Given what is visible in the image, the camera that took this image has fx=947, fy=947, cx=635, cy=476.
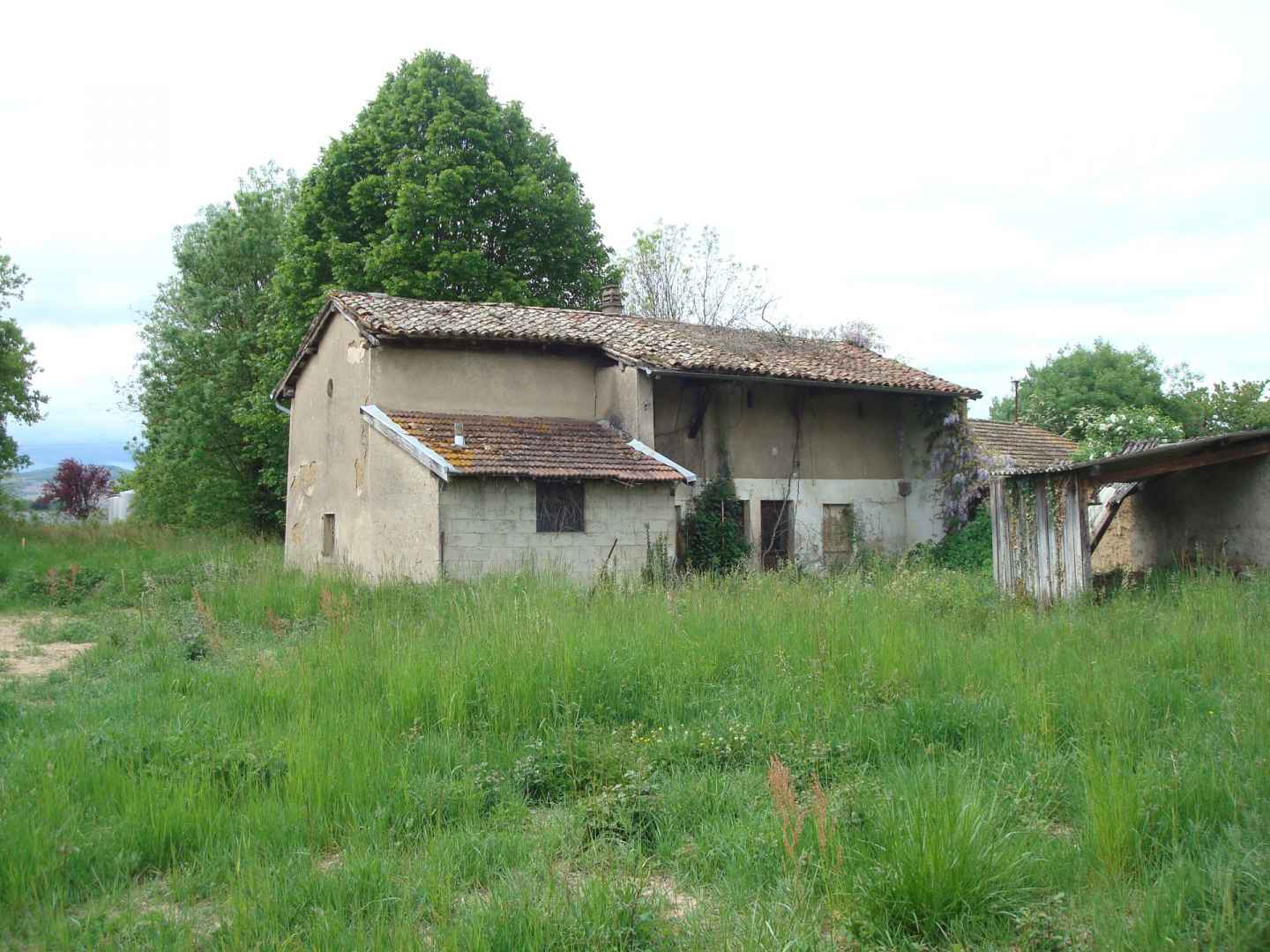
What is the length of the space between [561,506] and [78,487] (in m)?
39.3

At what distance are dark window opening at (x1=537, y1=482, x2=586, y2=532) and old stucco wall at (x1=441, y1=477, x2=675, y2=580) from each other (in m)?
0.11

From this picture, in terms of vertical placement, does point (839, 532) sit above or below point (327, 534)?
below

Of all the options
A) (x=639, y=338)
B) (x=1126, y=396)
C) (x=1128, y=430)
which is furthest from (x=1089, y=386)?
(x=639, y=338)

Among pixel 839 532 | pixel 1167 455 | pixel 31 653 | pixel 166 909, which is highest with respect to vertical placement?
pixel 1167 455

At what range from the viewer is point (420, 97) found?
85.7 feet

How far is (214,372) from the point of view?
30.4 meters

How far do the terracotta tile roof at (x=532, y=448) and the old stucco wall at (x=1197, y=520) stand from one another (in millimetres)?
7361

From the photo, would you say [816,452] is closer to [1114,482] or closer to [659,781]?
[1114,482]

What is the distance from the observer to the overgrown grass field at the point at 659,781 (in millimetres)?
3869

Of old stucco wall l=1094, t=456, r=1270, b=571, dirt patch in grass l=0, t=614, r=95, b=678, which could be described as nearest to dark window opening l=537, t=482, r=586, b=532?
dirt patch in grass l=0, t=614, r=95, b=678

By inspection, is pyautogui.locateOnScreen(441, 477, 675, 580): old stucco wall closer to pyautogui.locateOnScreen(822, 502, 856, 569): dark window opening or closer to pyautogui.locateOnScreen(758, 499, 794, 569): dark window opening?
pyautogui.locateOnScreen(758, 499, 794, 569): dark window opening

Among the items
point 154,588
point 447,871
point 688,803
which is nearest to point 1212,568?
point 688,803

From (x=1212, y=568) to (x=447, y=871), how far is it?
37.5ft

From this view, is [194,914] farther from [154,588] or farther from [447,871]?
[154,588]
